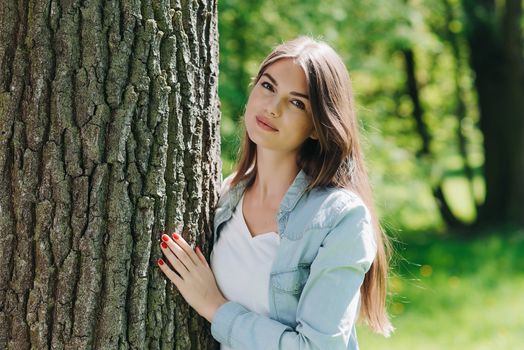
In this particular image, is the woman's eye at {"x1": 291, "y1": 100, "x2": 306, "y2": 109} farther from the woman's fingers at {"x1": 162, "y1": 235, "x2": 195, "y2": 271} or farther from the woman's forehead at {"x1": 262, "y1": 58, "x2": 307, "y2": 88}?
the woman's fingers at {"x1": 162, "y1": 235, "x2": 195, "y2": 271}

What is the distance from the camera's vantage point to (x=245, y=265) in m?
2.41

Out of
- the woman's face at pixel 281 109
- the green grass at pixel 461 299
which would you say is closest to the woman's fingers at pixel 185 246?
the woman's face at pixel 281 109

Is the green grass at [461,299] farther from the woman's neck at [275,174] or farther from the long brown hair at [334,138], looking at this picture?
the woman's neck at [275,174]

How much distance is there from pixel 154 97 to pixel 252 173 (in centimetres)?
57

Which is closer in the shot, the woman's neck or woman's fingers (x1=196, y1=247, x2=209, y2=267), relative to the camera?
woman's fingers (x1=196, y1=247, x2=209, y2=267)

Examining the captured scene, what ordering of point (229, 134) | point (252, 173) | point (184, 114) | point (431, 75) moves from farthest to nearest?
point (431, 75) < point (229, 134) < point (252, 173) < point (184, 114)

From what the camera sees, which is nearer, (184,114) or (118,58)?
(118,58)

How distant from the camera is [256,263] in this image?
2.39 metres

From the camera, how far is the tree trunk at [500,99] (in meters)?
11.4

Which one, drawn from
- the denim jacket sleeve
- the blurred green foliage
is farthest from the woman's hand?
the blurred green foliage

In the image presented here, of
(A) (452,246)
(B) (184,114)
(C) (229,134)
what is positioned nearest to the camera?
(B) (184,114)

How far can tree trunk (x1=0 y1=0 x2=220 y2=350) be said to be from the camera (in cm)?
217

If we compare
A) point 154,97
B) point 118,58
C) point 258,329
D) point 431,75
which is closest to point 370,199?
point 258,329

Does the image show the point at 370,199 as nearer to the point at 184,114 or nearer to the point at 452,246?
the point at 184,114
